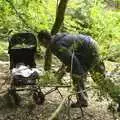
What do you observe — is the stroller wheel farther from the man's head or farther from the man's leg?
the man's head

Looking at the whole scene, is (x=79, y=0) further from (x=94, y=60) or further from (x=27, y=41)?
(x=94, y=60)

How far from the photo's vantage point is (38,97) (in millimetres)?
7199

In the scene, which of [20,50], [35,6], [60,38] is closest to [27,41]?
[20,50]

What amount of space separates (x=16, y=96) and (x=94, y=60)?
1.61 meters

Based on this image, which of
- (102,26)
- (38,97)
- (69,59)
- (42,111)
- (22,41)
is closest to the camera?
(69,59)

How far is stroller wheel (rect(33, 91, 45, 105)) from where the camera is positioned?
708 cm

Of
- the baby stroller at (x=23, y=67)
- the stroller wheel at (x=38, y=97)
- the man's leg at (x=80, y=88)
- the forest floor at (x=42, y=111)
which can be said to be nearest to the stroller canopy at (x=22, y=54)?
the baby stroller at (x=23, y=67)

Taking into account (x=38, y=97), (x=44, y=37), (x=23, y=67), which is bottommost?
(x=38, y=97)

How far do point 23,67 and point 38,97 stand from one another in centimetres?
63

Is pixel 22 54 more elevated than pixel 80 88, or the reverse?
pixel 80 88

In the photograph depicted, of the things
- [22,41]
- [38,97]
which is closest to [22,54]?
[22,41]

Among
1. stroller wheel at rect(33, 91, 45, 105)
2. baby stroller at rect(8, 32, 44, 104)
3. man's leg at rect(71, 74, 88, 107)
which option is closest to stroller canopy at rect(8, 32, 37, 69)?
baby stroller at rect(8, 32, 44, 104)

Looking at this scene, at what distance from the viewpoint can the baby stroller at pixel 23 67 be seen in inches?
267

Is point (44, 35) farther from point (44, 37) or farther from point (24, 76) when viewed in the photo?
point (24, 76)
